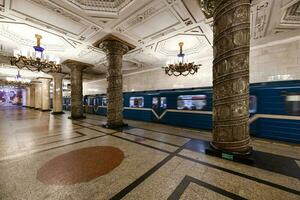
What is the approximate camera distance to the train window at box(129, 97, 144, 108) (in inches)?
369

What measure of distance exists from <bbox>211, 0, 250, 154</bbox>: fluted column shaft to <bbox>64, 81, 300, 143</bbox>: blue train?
2618mm

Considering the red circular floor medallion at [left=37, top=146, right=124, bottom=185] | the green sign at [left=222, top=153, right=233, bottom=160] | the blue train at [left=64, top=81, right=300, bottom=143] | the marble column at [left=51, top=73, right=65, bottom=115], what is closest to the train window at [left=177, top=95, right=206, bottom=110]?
the blue train at [left=64, top=81, right=300, bottom=143]

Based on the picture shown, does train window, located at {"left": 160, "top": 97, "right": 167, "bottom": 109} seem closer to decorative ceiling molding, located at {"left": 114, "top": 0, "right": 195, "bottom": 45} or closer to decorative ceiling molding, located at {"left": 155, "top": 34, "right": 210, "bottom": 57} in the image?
decorative ceiling molding, located at {"left": 155, "top": 34, "right": 210, "bottom": 57}

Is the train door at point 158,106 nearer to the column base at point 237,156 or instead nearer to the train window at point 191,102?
the train window at point 191,102

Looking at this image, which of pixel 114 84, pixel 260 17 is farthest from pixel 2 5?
pixel 260 17

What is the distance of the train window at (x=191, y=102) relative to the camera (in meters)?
6.39

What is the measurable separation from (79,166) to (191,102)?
18.1ft

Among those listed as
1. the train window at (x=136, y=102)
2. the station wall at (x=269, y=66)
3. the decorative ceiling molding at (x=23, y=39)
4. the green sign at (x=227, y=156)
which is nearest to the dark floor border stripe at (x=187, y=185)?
the green sign at (x=227, y=156)

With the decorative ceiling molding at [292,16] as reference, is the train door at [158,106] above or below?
below

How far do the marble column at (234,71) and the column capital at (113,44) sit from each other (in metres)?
4.09

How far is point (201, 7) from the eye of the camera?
379cm

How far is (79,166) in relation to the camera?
2.75m

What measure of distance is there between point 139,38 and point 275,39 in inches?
222

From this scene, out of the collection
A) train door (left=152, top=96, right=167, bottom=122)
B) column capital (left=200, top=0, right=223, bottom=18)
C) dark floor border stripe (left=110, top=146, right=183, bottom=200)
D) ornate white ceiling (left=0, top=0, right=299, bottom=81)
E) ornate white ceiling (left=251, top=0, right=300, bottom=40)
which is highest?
ornate white ceiling (left=0, top=0, right=299, bottom=81)
